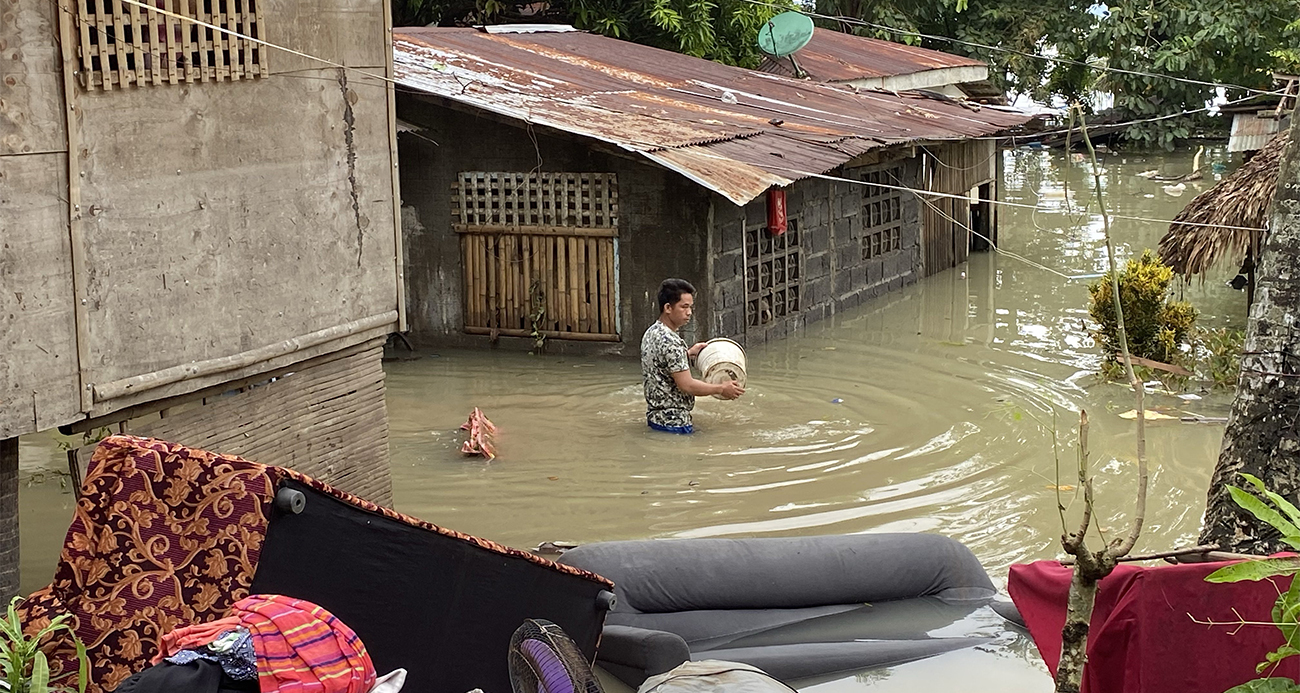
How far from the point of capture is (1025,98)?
33219mm

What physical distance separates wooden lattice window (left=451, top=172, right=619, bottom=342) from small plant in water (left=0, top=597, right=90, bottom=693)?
9.29 m

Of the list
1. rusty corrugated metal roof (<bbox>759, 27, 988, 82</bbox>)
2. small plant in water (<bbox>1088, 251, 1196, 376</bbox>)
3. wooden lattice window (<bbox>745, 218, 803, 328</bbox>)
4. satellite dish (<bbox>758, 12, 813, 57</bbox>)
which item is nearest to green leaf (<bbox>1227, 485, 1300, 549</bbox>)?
small plant in water (<bbox>1088, 251, 1196, 376</bbox>)

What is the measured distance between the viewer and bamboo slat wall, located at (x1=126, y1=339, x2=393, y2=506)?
6797 millimetres

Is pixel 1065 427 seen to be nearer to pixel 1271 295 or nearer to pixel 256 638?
pixel 1271 295

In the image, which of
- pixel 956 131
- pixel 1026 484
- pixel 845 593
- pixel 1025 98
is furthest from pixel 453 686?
pixel 1025 98

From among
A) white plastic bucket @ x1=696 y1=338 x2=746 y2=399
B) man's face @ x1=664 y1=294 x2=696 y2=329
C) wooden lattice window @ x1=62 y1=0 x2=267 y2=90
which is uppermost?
wooden lattice window @ x1=62 y1=0 x2=267 y2=90

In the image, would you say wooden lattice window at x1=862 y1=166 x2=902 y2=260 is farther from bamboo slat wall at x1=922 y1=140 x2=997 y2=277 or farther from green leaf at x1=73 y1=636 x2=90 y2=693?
green leaf at x1=73 y1=636 x2=90 y2=693

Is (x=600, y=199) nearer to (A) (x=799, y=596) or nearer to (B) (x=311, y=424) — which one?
(B) (x=311, y=424)

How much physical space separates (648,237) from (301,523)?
904 cm

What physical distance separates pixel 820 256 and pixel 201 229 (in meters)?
9.30

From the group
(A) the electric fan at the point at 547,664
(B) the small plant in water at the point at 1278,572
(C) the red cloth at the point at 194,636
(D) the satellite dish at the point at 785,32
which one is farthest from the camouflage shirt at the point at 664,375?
(D) the satellite dish at the point at 785,32

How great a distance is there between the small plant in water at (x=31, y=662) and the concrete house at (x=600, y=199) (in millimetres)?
7819

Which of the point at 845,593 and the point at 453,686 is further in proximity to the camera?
the point at 845,593

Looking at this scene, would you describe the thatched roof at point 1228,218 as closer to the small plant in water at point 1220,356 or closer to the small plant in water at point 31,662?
the small plant in water at point 1220,356
